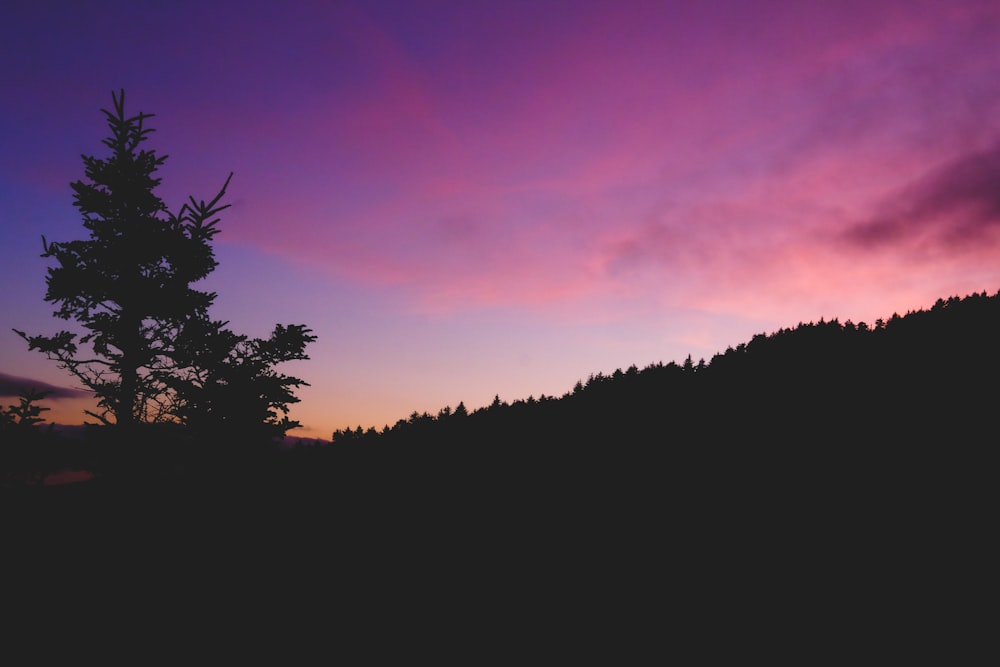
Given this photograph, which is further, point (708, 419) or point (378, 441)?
point (378, 441)

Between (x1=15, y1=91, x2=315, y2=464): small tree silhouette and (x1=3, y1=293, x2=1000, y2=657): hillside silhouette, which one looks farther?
(x1=15, y1=91, x2=315, y2=464): small tree silhouette

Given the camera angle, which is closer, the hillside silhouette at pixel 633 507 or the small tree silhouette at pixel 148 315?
the hillside silhouette at pixel 633 507

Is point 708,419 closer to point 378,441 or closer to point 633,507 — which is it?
point 633,507

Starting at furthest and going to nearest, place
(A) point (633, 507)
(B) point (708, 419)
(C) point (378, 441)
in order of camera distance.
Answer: (C) point (378, 441), (B) point (708, 419), (A) point (633, 507)

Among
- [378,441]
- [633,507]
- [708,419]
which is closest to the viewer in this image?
[633,507]

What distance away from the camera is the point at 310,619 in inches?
322

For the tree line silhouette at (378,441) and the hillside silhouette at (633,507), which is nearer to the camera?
the hillside silhouette at (633,507)

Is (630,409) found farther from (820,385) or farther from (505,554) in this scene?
(505,554)

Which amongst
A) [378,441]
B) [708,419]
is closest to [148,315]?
[378,441]

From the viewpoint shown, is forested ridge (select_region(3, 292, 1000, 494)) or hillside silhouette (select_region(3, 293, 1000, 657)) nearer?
hillside silhouette (select_region(3, 293, 1000, 657))

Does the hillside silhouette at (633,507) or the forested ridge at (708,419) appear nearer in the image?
the hillside silhouette at (633,507)

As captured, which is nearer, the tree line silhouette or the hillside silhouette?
the hillside silhouette

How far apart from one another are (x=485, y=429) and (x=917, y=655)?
1268cm

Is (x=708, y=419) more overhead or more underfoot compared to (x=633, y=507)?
more overhead
